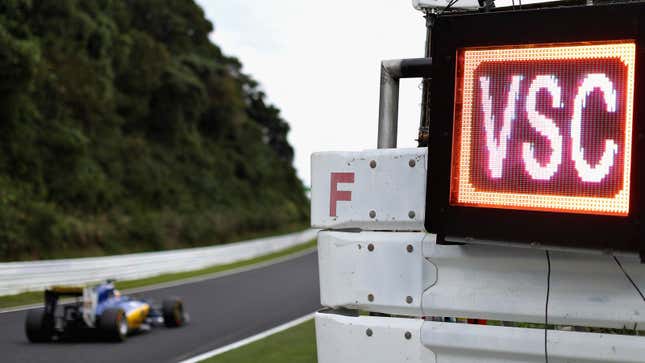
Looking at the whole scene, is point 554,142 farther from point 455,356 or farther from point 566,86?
point 455,356

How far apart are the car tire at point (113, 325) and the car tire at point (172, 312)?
149 centimetres

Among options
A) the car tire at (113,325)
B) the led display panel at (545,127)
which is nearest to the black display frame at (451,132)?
the led display panel at (545,127)

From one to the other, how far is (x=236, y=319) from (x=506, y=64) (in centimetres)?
1273

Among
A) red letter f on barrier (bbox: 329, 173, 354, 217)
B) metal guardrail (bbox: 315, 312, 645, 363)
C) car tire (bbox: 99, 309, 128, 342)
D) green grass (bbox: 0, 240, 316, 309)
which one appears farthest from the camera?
green grass (bbox: 0, 240, 316, 309)

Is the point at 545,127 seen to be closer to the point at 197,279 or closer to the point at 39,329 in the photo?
the point at 39,329

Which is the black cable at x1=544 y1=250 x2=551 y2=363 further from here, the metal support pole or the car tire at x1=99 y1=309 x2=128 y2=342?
the car tire at x1=99 y1=309 x2=128 y2=342

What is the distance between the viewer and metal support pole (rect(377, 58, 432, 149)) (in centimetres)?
332

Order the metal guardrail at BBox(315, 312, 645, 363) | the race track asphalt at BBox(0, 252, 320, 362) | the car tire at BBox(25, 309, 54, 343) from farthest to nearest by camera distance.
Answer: the car tire at BBox(25, 309, 54, 343) → the race track asphalt at BBox(0, 252, 320, 362) → the metal guardrail at BBox(315, 312, 645, 363)

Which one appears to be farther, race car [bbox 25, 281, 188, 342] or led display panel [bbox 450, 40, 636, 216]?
race car [bbox 25, 281, 188, 342]

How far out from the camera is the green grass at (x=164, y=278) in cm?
1683

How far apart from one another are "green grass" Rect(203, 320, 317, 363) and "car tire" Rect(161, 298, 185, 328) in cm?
226

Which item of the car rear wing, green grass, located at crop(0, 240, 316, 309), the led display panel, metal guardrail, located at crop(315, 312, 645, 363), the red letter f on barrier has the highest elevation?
the led display panel

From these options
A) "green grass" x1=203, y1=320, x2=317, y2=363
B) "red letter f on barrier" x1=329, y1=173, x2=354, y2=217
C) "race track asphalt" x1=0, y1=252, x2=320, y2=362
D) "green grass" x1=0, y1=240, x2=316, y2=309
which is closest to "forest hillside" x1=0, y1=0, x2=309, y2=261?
"green grass" x1=0, y1=240, x2=316, y2=309

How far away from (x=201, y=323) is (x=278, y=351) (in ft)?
15.1
